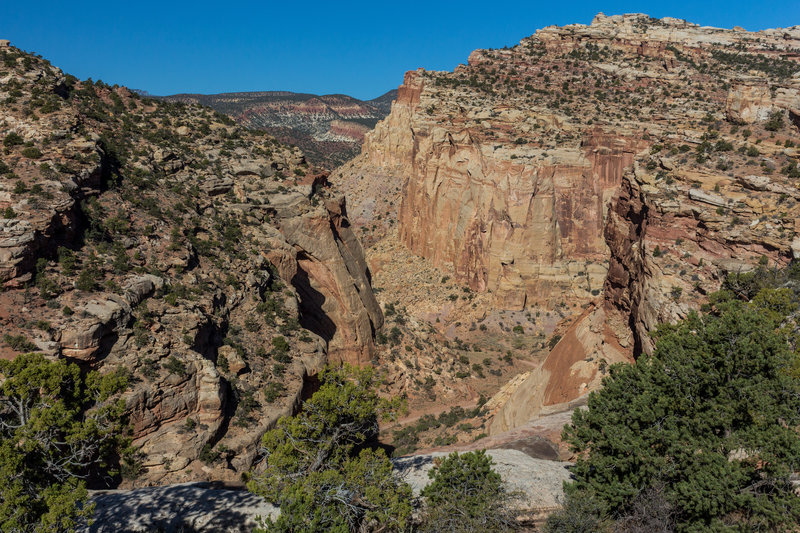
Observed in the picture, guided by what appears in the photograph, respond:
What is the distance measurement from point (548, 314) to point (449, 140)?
90.5ft

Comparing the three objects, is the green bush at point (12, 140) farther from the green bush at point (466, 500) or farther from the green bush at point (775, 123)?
the green bush at point (775, 123)

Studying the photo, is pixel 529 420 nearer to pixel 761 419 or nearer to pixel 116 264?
pixel 761 419

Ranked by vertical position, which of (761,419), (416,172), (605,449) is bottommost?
(605,449)

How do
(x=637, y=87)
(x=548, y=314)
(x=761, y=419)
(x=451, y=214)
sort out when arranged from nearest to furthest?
(x=761, y=419) → (x=548, y=314) → (x=451, y=214) → (x=637, y=87)

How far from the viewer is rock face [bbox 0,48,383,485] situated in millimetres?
24500

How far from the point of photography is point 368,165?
99.4 meters

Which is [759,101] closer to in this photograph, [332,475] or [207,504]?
[332,475]

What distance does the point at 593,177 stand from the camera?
212 feet

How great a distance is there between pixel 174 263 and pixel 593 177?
2098 inches

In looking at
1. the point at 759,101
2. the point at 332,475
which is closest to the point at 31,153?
the point at 332,475

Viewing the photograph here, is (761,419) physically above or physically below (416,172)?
below

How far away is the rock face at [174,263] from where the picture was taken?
80.4 feet

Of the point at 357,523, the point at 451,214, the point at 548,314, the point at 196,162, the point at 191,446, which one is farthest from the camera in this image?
the point at 451,214

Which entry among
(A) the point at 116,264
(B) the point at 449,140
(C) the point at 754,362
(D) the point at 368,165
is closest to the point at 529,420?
(C) the point at 754,362
